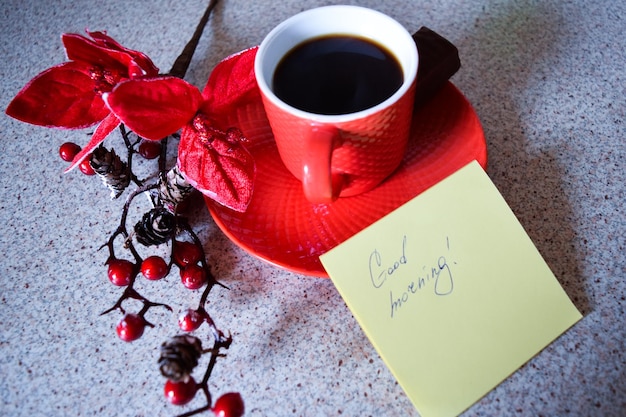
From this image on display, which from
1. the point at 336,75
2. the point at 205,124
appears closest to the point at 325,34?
the point at 336,75

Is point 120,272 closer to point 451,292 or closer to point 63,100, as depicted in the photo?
point 63,100

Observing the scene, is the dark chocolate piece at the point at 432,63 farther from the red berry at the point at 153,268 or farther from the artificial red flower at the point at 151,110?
the red berry at the point at 153,268

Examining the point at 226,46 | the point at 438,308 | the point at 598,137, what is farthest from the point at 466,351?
the point at 226,46

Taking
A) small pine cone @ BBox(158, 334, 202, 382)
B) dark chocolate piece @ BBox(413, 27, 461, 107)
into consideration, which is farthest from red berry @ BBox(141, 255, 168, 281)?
dark chocolate piece @ BBox(413, 27, 461, 107)

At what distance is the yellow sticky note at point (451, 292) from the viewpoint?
1.25 feet

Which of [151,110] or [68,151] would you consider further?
[68,151]

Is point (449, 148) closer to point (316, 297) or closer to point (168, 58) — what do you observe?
point (316, 297)

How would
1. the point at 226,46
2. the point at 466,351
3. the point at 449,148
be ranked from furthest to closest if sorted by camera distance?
the point at 226,46 → the point at 449,148 → the point at 466,351

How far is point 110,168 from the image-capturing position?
0.46 meters

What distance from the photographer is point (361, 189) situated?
47 cm

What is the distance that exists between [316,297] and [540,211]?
0.22 meters

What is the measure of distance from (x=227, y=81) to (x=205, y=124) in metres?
0.05

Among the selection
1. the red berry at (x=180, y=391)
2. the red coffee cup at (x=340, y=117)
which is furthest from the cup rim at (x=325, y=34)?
the red berry at (x=180, y=391)

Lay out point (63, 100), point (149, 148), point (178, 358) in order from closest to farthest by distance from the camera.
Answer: point (178, 358) < point (63, 100) < point (149, 148)
